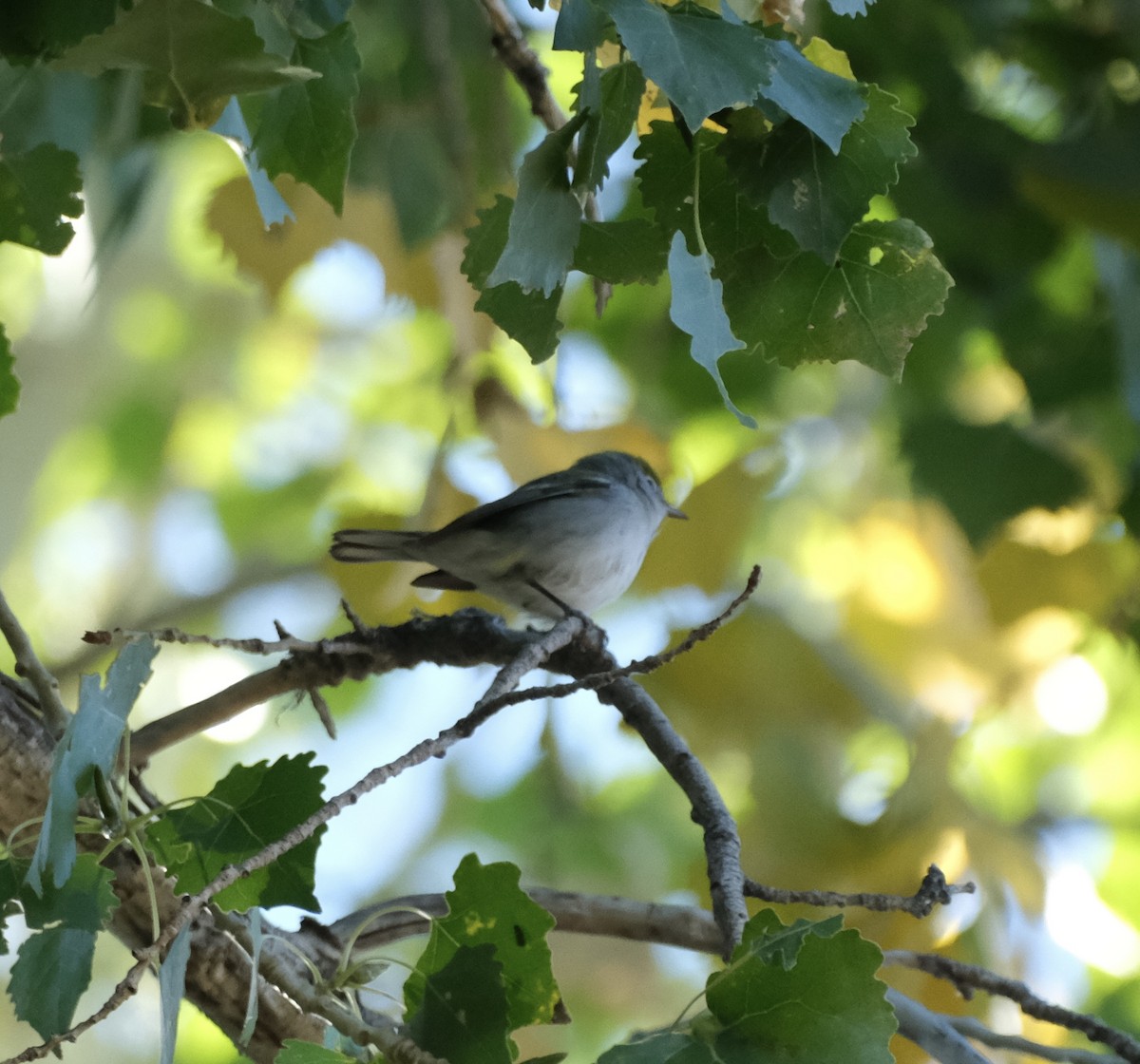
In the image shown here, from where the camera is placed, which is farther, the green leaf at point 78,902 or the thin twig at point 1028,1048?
the thin twig at point 1028,1048

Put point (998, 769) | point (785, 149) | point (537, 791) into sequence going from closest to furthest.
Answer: point (785, 149)
point (537, 791)
point (998, 769)

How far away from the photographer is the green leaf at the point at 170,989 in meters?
0.63

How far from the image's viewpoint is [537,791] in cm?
250

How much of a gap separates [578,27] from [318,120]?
21 cm

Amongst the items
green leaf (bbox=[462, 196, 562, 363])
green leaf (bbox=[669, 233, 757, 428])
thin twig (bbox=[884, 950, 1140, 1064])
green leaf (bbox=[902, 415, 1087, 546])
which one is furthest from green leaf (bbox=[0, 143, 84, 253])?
green leaf (bbox=[902, 415, 1087, 546])

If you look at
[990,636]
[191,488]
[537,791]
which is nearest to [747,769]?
[990,636]

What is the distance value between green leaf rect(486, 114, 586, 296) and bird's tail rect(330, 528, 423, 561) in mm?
1025

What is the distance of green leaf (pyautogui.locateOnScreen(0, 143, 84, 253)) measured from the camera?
0.78 metres

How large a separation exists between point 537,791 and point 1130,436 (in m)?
1.32

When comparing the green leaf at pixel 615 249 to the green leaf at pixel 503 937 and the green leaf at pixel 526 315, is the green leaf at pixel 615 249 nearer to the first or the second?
the green leaf at pixel 526 315

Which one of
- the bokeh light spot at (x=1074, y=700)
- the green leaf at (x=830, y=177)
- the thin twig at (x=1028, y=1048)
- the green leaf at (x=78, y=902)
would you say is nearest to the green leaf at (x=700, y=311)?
the green leaf at (x=830, y=177)

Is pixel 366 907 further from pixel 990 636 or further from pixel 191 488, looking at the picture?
pixel 191 488

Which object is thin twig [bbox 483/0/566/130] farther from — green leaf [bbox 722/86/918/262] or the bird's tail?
the bird's tail

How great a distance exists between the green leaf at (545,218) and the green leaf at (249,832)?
316mm
